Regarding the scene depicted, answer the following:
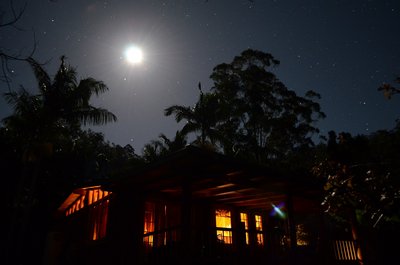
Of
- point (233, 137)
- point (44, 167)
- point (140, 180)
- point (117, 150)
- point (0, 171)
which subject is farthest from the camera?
point (117, 150)

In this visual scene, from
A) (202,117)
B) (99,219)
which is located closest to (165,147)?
(202,117)

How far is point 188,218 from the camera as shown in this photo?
7652 mm

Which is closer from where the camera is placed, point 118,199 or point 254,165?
point 254,165

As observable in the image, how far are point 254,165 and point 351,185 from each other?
8.76ft

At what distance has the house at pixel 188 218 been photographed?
802 cm

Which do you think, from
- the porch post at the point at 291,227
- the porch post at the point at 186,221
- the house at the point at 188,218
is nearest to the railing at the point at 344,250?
the house at the point at 188,218

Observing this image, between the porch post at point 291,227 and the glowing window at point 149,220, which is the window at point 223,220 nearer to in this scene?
the glowing window at point 149,220

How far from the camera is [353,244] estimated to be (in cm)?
1148

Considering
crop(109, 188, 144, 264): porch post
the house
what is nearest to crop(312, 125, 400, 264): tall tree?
the house

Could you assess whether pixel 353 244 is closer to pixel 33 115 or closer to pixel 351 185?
pixel 351 185

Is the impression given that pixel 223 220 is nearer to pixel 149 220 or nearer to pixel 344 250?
pixel 149 220

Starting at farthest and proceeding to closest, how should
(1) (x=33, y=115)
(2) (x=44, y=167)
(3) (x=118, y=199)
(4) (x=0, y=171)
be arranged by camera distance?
(2) (x=44, y=167) → (4) (x=0, y=171) → (1) (x=33, y=115) → (3) (x=118, y=199)

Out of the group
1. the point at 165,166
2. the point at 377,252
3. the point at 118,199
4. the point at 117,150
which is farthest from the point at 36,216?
the point at 117,150

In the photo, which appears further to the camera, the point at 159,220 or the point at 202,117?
the point at 202,117
